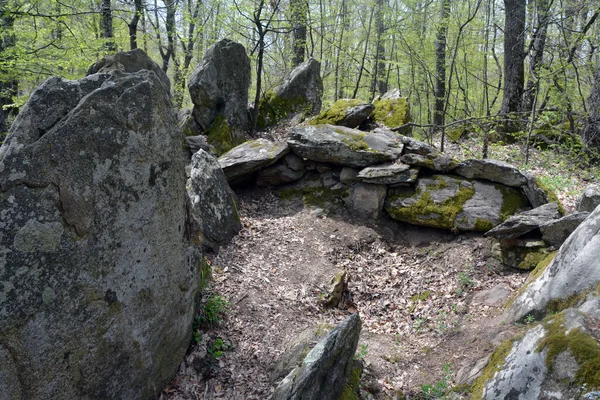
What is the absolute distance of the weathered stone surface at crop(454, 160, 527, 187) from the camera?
765cm

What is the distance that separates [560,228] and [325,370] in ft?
14.7

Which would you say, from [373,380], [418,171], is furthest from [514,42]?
[373,380]

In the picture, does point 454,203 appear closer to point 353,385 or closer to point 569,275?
point 569,275

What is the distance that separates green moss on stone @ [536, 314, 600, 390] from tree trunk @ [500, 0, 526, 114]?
35.3ft

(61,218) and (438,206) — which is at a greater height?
(61,218)

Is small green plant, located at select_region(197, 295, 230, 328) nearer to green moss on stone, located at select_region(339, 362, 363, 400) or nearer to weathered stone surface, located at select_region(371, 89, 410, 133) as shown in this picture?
green moss on stone, located at select_region(339, 362, 363, 400)

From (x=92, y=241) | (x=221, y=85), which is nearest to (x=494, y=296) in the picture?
A: (x=92, y=241)

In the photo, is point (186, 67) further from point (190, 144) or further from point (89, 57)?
point (190, 144)

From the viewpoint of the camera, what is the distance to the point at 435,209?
7934 mm

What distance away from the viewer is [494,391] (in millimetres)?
3529

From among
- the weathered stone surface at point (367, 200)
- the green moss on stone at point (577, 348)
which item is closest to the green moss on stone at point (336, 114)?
the weathered stone surface at point (367, 200)

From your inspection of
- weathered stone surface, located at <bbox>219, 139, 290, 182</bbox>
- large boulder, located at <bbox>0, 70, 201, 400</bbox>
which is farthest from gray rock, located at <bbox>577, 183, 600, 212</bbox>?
large boulder, located at <bbox>0, 70, 201, 400</bbox>

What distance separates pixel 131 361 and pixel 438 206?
6141mm

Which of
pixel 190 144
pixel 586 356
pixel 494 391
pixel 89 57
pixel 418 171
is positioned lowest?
pixel 494 391
